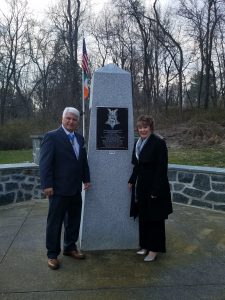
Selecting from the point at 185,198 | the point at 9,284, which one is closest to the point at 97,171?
the point at 9,284

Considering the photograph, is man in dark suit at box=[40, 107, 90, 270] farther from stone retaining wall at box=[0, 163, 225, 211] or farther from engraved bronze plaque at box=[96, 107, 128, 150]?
stone retaining wall at box=[0, 163, 225, 211]

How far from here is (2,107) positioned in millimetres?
33812

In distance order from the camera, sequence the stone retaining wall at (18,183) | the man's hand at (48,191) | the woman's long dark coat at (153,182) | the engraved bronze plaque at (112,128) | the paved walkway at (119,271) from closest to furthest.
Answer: the paved walkway at (119,271) → the man's hand at (48,191) → the woman's long dark coat at (153,182) → the engraved bronze plaque at (112,128) → the stone retaining wall at (18,183)

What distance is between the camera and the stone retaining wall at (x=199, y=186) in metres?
6.54

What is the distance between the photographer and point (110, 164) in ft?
15.2

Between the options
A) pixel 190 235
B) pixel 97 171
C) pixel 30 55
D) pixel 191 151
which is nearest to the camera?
pixel 97 171

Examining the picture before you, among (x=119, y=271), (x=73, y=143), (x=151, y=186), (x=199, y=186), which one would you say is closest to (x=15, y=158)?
(x=199, y=186)

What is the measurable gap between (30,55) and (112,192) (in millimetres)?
33886

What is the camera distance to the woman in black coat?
13.6 feet

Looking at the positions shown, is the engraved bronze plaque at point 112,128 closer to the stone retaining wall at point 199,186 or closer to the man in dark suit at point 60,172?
the man in dark suit at point 60,172

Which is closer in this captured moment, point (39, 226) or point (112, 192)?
point (112, 192)

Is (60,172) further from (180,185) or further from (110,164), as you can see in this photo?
(180,185)

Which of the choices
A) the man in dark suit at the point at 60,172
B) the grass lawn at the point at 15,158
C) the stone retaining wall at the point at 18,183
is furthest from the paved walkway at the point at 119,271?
the grass lawn at the point at 15,158

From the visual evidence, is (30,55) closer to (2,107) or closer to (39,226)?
(2,107)
